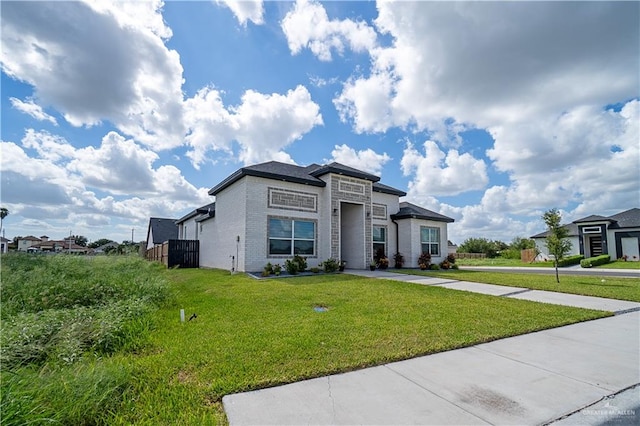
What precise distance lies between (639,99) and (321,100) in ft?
37.8

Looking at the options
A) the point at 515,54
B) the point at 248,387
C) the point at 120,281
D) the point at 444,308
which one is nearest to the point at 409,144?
the point at 515,54

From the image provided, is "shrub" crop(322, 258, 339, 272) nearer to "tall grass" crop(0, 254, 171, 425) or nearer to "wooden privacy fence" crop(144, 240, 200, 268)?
"tall grass" crop(0, 254, 171, 425)

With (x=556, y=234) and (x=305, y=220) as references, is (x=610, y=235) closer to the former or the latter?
(x=556, y=234)

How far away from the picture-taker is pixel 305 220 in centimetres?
1510

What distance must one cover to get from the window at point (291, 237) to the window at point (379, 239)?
15.6ft

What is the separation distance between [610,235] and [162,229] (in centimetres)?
4593

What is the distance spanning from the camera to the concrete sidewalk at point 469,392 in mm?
2465

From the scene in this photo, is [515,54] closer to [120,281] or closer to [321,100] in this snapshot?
[321,100]

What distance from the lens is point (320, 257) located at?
15.2 meters

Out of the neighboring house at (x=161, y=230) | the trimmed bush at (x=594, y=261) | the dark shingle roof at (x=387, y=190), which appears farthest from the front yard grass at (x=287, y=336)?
the neighboring house at (x=161, y=230)

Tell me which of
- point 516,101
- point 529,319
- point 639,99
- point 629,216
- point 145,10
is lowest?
point 529,319

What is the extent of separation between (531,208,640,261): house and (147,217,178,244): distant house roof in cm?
3765

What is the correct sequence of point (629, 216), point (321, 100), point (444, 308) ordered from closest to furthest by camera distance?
point (444, 308) < point (321, 100) < point (629, 216)

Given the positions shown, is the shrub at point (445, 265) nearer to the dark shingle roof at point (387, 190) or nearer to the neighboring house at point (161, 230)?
the dark shingle roof at point (387, 190)
